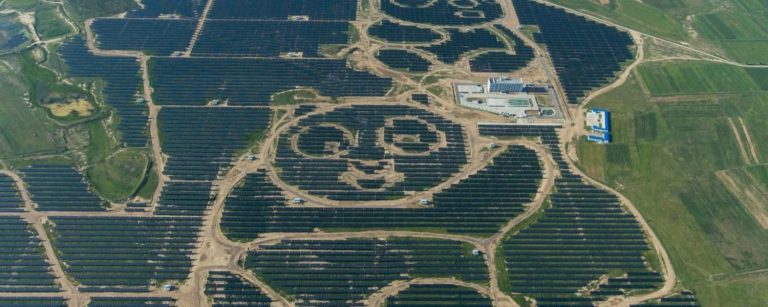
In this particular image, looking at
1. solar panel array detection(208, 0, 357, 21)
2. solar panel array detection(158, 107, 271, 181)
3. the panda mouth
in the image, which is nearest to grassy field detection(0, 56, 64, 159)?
solar panel array detection(158, 107, 271, 181)

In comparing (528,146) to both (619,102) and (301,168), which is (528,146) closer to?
(619,102)

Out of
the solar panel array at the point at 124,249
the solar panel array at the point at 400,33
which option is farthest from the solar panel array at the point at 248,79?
the solar panel array at the point at 124,249

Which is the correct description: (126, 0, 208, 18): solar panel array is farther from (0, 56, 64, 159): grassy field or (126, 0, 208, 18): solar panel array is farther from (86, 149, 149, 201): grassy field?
(86, 149, 149, 201): grassy field

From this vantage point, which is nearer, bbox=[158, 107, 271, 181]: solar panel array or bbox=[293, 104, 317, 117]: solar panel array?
bbox=[158, 107, 271, 181]: solar panel array

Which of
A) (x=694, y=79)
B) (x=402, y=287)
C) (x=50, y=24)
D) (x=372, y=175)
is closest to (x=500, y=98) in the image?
(x=372, y=175)

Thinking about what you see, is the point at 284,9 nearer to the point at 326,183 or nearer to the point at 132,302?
the point at 326,183
